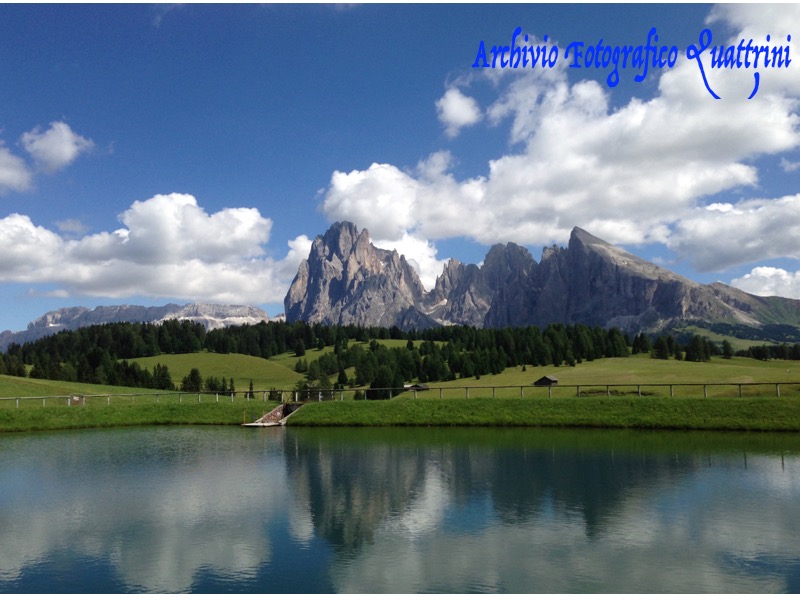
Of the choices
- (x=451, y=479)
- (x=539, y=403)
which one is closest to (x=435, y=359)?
(x=539, y=403)

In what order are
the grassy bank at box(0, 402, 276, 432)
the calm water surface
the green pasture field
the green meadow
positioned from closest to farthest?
the calm water surface, the green meadow, the grassy bank at box(0, 402, 276, 432), the green pasture field

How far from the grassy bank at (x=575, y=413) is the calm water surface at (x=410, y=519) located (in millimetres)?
10264

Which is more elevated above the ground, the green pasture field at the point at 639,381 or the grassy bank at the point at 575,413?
the green pasture field at the point at 639,381

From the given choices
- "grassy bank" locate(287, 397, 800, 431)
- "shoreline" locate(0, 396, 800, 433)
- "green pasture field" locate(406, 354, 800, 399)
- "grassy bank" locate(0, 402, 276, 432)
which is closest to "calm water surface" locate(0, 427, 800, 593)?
"grassy bank" locate(287, 397, 800, 431)

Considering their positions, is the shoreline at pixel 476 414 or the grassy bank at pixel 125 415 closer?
the shoreline at pixel 476 414

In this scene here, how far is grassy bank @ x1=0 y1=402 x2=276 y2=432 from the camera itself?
7644cm

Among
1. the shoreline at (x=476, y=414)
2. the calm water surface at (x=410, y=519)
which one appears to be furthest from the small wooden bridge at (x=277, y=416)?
the calm water surface at (x=410, y=519)

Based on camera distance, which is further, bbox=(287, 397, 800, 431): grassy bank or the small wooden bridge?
the small wooden bridge

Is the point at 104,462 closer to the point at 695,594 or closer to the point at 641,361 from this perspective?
the point at 695,594

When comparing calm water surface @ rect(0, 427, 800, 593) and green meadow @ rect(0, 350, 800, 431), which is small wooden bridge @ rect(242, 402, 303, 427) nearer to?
green meadow @ rect(0, 350, 800, 431)

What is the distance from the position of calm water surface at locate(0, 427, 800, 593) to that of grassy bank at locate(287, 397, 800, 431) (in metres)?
10.3

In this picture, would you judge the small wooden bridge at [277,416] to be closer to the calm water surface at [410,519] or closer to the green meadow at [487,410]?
the green meadow at [487,410]

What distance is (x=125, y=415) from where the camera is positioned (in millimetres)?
81750

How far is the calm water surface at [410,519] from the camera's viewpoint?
21.3 meters
